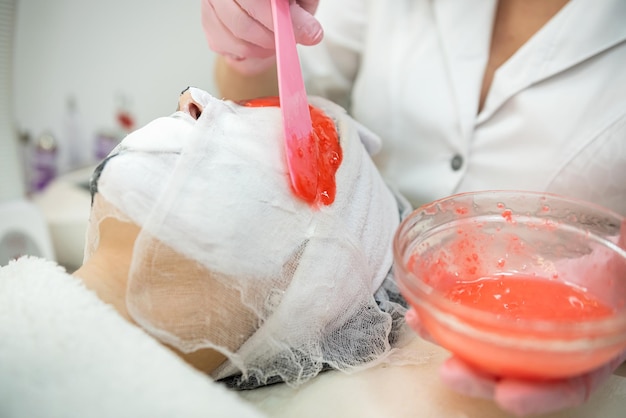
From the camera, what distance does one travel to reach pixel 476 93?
2.54ft

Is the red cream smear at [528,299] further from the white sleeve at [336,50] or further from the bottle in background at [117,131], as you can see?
the bottle in background at [117,131]

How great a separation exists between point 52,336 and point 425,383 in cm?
34

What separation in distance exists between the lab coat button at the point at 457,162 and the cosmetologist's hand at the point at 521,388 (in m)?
0.40

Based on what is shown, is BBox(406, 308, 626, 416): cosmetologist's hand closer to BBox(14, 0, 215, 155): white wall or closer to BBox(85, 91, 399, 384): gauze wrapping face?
BBox(85, 91, 399, 384): gauze wrapping face

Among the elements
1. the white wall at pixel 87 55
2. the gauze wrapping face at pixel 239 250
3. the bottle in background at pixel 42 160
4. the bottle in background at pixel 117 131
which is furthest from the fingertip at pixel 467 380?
the bottle in background at pixel 42 160

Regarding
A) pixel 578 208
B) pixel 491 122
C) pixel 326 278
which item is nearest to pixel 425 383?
pixel 326 278

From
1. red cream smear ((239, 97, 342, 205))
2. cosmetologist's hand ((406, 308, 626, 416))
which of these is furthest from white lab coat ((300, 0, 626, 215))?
cosmetologist's hand ((406, 308, 626, 416))

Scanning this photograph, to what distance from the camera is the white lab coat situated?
0.70 m

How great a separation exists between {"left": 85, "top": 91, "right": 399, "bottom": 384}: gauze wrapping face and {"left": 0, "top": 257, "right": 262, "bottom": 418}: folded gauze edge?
4 cm

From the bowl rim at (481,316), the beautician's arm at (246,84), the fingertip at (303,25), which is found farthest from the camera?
the beautician's arm at (246,84)

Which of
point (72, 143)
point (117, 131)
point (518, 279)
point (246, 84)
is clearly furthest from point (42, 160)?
point (518, 279)

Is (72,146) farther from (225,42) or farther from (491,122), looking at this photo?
(491,122)

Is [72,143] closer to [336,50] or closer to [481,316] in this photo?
[336,50]

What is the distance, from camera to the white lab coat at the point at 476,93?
698mm
